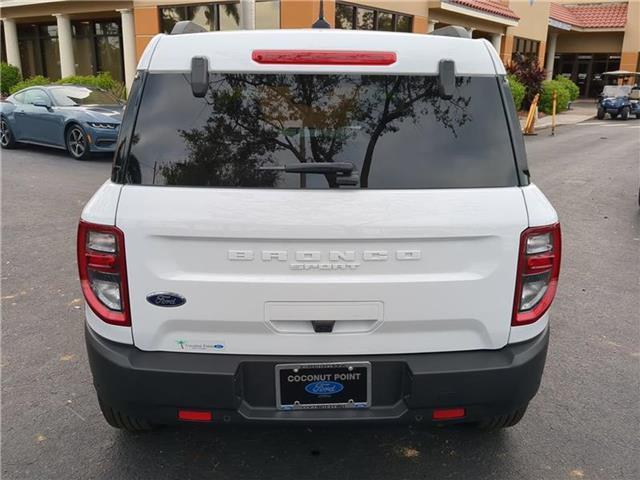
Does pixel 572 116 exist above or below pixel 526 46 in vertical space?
below

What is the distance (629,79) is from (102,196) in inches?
1322

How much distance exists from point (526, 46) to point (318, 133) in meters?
30.8

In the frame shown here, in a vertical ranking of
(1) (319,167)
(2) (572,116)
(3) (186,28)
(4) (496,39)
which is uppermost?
(4) (496,39)

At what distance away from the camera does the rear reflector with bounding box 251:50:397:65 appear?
2438 millimetres

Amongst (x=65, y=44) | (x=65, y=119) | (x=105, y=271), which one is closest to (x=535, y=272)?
(x=105, y=271)

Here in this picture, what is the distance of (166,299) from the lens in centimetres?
236

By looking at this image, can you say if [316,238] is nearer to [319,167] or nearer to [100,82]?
[319,167]

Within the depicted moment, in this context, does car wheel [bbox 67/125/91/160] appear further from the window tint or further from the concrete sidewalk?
the concrete sidewalk

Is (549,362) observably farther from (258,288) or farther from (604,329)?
(258,288)

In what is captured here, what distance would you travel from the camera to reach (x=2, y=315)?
4699 millimetres

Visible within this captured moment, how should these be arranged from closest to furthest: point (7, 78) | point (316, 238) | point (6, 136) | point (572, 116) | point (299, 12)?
point (316, 238) < point (6, 136) < point (299, 12) < point (7, 78) < point (572, 116)

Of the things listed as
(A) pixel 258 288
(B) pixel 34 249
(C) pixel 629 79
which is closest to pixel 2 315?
(B) pixel 34 249

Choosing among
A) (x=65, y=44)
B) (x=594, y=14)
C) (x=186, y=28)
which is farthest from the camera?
(x=594, y=14)

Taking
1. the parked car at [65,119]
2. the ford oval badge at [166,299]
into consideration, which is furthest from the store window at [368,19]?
the ford oval badge at [166,299]
